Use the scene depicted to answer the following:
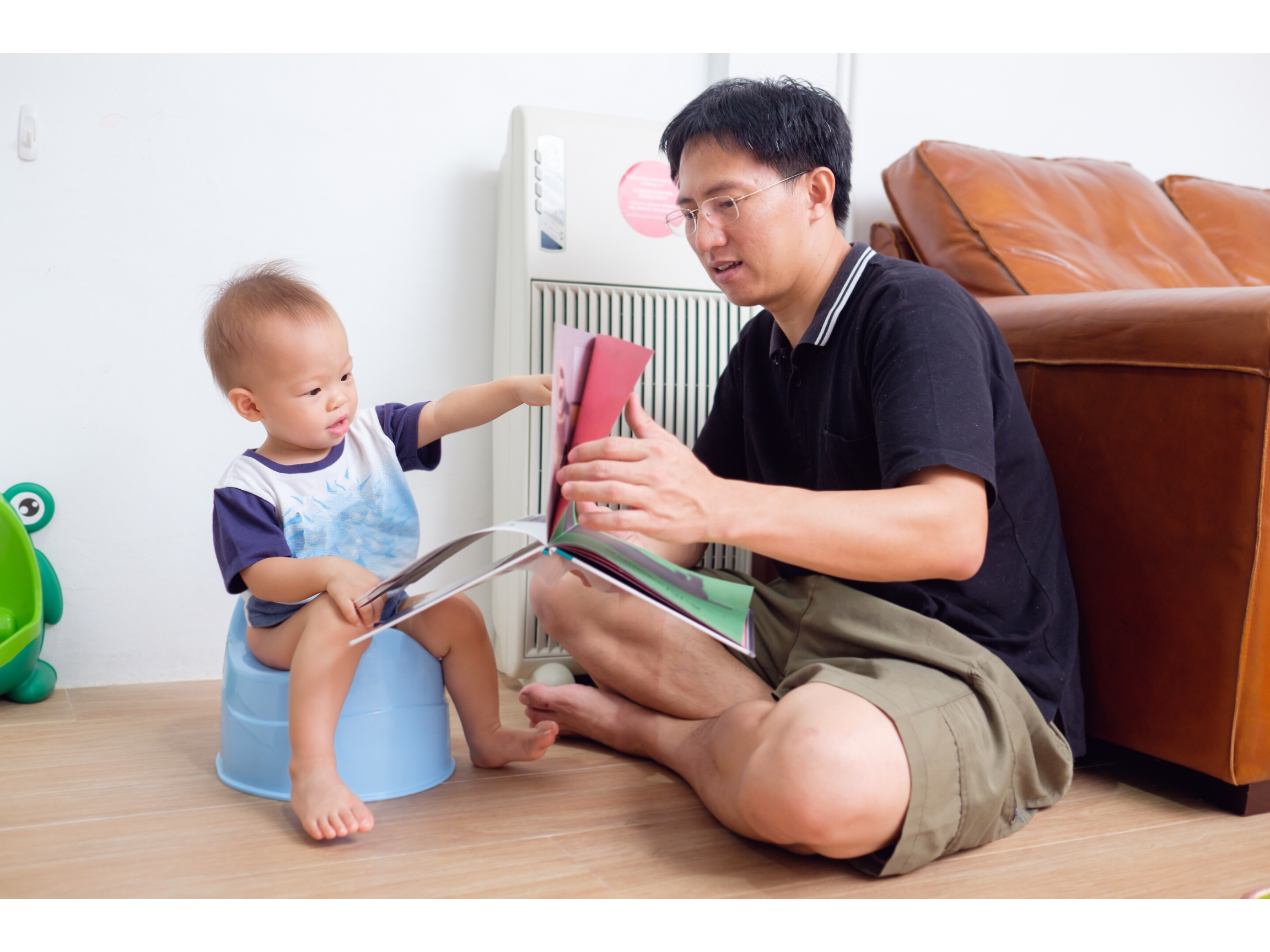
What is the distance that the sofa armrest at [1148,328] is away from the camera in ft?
3.20

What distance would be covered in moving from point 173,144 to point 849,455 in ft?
3.71

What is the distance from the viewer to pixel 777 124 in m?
1.11

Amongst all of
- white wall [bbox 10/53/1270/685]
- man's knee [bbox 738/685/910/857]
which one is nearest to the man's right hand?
man's knee [bbox 738/685/910/857]

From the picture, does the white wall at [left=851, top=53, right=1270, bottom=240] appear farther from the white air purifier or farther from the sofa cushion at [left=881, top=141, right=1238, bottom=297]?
the white air purifier

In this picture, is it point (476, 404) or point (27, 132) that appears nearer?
point (476, 404)

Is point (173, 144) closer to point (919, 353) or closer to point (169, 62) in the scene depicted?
point (169, 62)

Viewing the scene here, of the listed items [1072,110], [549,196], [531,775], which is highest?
[1072,110]

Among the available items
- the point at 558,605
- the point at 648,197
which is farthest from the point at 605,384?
the point at 648,197

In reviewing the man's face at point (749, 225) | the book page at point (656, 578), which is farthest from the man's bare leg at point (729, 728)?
the man's face at point (749, 225)

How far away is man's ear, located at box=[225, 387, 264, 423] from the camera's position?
3.52 feet

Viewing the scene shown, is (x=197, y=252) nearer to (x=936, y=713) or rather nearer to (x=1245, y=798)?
(x=936, y=713)

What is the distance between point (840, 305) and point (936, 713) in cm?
46

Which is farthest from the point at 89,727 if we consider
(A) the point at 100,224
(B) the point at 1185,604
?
(B) the point at 1185,604

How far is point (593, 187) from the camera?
4.93 feet
